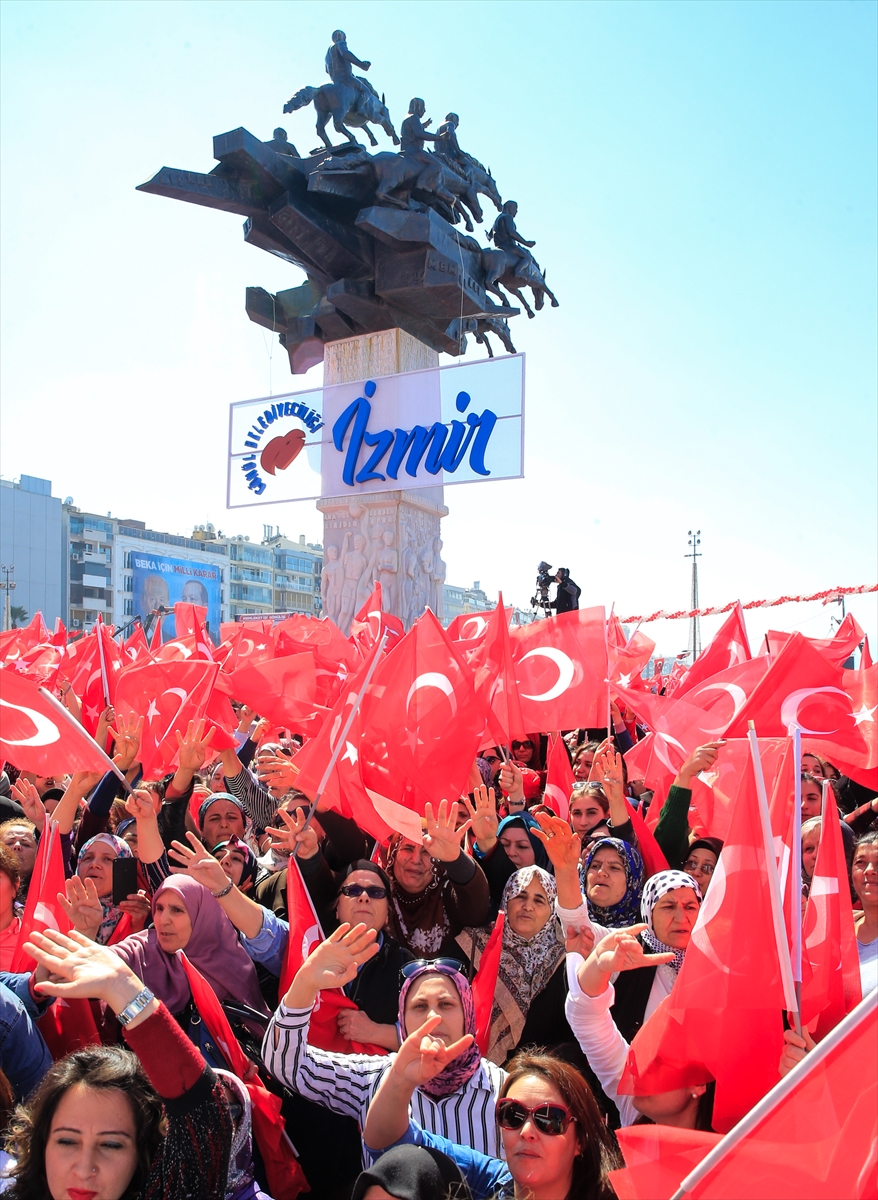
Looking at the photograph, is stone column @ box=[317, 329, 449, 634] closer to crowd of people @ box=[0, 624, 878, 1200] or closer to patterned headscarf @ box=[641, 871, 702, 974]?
crowd of people @ box=[0, 624, 878, 1200]

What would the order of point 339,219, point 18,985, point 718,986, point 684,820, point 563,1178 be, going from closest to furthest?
point 563,1178
point 718,986
point 18,985
point 684,820
point 339,219

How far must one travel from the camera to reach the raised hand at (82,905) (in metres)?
3.15

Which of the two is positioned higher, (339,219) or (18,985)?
(339,219)

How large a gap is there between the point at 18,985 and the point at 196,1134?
100 cm

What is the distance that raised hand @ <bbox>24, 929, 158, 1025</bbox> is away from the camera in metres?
2.03

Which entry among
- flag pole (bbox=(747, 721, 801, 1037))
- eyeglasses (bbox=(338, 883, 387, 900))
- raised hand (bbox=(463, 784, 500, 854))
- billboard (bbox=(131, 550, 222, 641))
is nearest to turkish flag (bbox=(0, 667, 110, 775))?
eyeglasses (bbox=(338, 883, 387, 900))

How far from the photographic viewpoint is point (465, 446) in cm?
1324

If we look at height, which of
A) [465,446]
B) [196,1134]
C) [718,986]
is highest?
[465,446]

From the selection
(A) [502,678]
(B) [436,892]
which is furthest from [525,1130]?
(A) [502,678]

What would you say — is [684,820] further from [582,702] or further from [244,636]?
[244,636]

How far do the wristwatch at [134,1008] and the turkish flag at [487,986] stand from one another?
127 cm

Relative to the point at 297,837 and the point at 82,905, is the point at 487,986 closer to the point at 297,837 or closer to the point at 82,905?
the point at 297,837

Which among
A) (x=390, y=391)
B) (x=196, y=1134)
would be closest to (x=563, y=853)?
(x=196, y=1134)

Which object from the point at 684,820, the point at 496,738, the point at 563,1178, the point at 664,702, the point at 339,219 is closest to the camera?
the point at 563,1178
